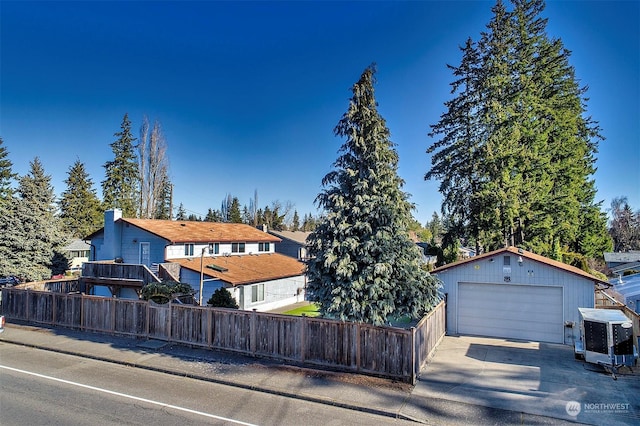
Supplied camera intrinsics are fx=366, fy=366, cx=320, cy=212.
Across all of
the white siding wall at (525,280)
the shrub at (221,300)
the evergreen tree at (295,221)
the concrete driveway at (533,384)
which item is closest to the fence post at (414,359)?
the concrete driveway at (533,384)

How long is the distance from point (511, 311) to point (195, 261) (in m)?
18.9

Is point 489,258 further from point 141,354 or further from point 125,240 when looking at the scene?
point 125,240

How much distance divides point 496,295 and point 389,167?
24.7ft

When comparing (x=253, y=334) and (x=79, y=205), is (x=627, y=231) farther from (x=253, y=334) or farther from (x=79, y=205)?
(x=79, y=205)

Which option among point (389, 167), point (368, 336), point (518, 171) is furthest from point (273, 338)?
point (518, 171)

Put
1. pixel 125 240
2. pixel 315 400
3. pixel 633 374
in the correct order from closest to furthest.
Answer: pixel 315 400, pixel 633 374, pixel 125 240

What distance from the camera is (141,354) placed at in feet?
38.7

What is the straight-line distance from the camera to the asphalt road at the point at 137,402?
7383 mm

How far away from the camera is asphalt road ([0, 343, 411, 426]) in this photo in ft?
24.2

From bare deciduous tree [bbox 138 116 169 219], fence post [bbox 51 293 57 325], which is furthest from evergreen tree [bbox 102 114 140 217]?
fence post [bbox 51 293 57 325]

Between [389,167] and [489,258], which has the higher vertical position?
[389,167]

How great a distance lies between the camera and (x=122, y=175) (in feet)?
166

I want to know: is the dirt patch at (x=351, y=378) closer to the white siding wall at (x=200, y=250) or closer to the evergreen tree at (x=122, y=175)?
the white siding wall at (x=200, y=250)

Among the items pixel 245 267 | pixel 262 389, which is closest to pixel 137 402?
→ pixel 262 389
